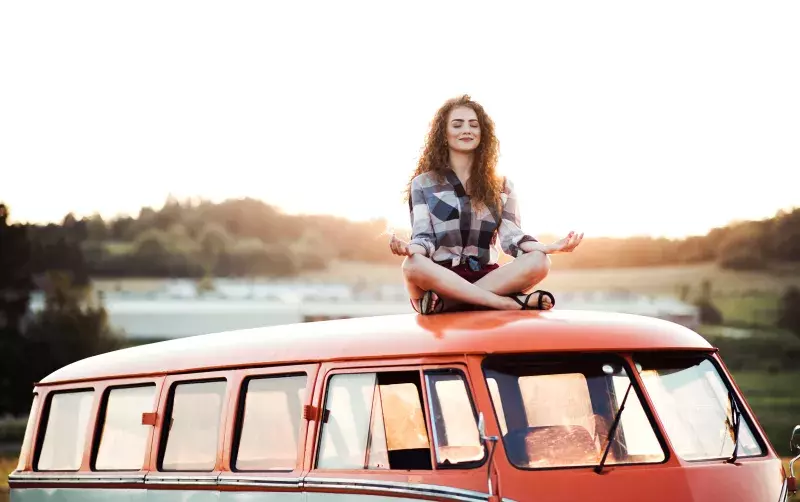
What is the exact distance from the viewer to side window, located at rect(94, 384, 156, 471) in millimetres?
11062

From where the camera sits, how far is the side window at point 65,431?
1209 centimetres

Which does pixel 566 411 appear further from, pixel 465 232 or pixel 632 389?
pixel 465 232

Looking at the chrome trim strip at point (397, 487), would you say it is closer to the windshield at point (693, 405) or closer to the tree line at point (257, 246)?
the windshield at point (693, 405)

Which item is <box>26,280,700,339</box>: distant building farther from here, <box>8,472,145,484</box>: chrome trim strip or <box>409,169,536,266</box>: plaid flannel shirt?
<box>409,169,536,266</box>: plaid flannel shirt

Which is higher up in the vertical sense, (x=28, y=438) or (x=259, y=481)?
(x=259, y=481)

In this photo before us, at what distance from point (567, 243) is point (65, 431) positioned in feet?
17.8

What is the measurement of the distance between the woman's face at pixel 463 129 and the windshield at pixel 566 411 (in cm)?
231

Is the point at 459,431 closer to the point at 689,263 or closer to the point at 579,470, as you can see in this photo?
the point at 579,470

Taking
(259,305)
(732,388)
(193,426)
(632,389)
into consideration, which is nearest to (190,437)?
(193,426)

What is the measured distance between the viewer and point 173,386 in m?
10.8

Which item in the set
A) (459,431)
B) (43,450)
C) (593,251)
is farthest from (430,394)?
(593,251)

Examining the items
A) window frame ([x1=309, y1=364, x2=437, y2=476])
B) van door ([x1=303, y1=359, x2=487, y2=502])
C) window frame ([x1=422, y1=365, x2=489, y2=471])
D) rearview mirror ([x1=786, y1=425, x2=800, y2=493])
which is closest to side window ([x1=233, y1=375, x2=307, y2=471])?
window frame ([x1=309, y1=364, x2=437, y2=476])

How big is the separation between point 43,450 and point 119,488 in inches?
76.7

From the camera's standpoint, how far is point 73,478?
12039mm
